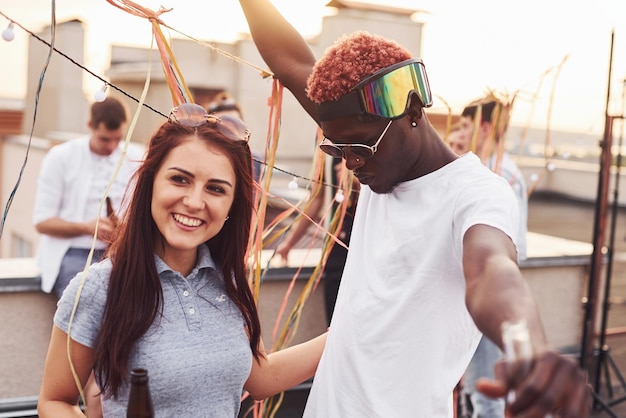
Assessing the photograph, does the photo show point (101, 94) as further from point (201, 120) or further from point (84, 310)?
point (84, 310)

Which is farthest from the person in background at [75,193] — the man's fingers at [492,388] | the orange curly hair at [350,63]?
the man's fingers at [492,388]

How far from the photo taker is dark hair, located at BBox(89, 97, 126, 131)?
13.6 feet

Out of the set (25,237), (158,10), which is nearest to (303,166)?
(25,237)

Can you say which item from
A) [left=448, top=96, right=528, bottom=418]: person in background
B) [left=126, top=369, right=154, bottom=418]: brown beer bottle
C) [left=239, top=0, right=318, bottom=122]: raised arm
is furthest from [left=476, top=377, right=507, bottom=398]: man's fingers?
[left=448, top=96, right=528, bottom=418]: person in background

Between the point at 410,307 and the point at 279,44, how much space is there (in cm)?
94

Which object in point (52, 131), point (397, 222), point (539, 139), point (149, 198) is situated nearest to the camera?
point (397, 222)

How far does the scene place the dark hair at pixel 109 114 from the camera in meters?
4.16

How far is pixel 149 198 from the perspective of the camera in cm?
177

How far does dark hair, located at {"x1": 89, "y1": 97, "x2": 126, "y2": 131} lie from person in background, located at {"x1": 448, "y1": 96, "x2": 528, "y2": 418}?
1901mm

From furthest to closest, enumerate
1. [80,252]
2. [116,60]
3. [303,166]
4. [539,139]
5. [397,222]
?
[116,60], [303,166], [539,139], [80,252], [397,222]

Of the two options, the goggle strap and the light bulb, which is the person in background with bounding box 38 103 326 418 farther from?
the light bulb

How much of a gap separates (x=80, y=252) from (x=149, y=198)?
2444 mm

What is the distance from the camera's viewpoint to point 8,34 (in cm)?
191

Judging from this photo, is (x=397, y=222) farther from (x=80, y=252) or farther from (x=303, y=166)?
(x=303, y=166)
